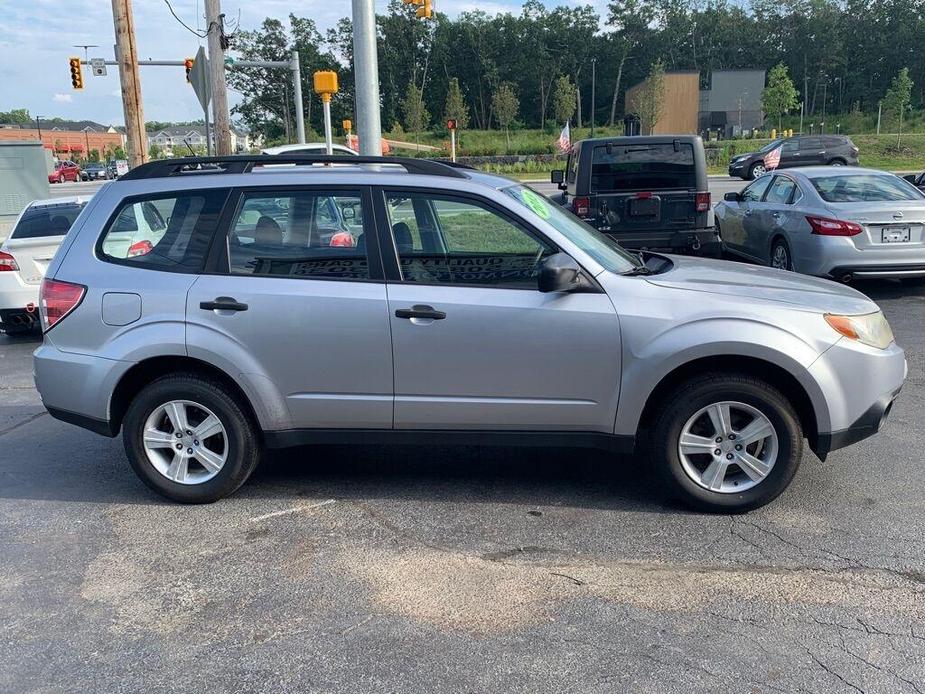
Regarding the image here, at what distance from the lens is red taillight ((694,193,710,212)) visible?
10523mm

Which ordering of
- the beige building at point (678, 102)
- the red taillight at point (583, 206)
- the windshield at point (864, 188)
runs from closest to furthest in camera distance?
the windshield at point (864, 188)
the red taillight at point (583, 206)
the beige building at point (678, 102)

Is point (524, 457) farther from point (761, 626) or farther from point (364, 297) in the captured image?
point (761, 626)

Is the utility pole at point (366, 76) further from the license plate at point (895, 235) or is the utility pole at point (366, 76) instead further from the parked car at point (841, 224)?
the license plate at point (895, 235)

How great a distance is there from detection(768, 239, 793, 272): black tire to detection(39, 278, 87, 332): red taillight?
809 cm

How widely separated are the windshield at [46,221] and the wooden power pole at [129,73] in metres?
3.36

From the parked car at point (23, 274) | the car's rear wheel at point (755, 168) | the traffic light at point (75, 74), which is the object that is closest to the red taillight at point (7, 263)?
the parked car at point (23, 274)

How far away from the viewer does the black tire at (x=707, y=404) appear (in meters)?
4.13

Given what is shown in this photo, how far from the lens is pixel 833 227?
915 centimetres

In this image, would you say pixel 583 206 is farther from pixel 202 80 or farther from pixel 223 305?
pixel 223 305

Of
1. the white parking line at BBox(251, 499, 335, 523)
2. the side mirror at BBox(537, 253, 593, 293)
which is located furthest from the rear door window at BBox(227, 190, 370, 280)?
the white parking line at BBox(251, 499, 335, 523)

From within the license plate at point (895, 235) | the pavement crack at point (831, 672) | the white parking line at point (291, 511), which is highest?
the license plate at point (895, 235)

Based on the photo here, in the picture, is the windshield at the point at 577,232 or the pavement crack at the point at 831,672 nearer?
the pavement crack at the point at 831,672

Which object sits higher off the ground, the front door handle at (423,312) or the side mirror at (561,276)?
the side mirror at (561,276)

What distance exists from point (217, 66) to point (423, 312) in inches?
520
